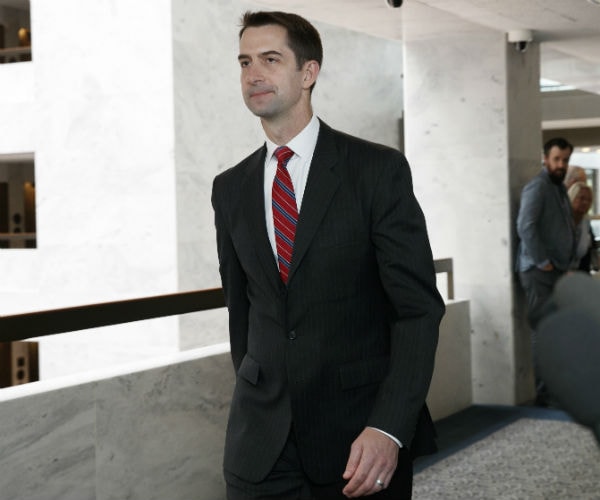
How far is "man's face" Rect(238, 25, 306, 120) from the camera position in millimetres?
2145

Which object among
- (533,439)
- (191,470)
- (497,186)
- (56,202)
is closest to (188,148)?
(56,202)

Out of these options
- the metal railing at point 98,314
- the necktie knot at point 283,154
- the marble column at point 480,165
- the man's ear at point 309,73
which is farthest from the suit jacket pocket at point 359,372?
the marble column at point 480,165

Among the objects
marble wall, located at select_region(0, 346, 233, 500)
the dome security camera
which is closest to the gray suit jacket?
the dome security camera

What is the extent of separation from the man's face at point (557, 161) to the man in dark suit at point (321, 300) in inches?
229

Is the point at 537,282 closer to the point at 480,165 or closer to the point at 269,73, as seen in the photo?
the point at 480,165

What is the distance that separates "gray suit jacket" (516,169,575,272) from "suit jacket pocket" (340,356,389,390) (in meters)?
5.60

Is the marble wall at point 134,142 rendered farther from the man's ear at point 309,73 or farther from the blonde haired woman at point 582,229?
the man's ear at point 309,73

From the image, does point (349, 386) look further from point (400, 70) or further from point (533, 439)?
point (400, 70)

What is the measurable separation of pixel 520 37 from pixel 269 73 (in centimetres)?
598

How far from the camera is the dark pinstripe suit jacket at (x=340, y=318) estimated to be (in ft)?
6.84

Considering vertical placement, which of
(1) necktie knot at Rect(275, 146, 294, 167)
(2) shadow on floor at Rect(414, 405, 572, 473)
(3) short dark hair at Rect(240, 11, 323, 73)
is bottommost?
(2) shadow on floor at Rect(414, 405, 572, 473)

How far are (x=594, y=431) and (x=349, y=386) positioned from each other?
5.35 ft

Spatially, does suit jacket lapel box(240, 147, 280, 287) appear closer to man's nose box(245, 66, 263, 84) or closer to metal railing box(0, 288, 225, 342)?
man's nose box(245, 66, 263, 84)

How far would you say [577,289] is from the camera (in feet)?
1.77
